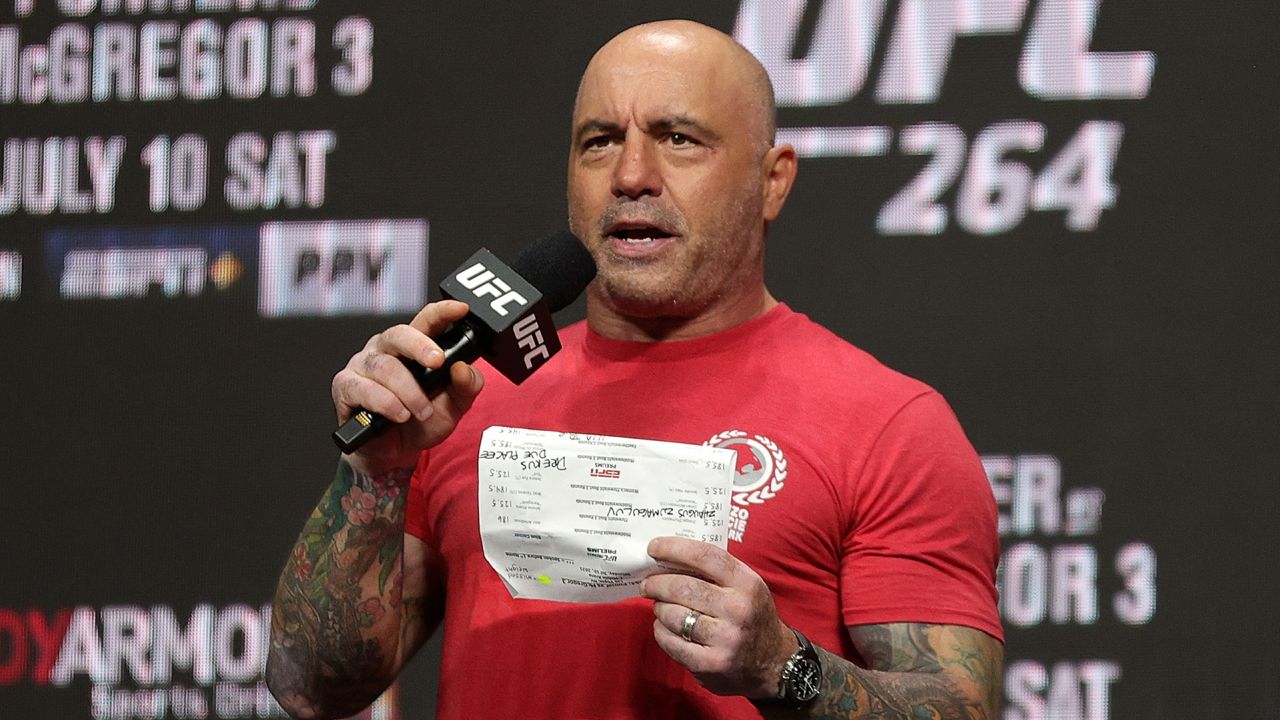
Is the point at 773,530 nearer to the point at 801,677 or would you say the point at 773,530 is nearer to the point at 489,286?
the point at 801,677

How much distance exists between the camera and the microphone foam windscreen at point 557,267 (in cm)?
172

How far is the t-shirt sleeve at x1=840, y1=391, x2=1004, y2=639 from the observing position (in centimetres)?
170

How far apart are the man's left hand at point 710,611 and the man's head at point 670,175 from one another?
0.50m

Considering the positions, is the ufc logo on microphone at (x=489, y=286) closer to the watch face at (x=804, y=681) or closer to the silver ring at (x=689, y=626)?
the silver ring at (x=689, y=626)

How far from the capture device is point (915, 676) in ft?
5.40

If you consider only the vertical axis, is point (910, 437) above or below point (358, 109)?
below

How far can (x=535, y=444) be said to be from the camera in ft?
5.21

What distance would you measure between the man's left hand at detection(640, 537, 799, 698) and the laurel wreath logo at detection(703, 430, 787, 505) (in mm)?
240

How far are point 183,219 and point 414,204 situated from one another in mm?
419

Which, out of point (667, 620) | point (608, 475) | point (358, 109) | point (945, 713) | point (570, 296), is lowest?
point (945, 713)

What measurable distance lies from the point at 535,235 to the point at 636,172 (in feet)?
2.91

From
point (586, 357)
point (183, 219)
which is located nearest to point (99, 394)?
point (183, 219)

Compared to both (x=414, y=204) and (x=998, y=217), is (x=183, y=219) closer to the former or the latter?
(x=414, y=204)

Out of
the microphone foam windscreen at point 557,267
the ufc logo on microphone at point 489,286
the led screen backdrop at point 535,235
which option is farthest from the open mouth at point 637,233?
the led screen backdrop at point 535,235
